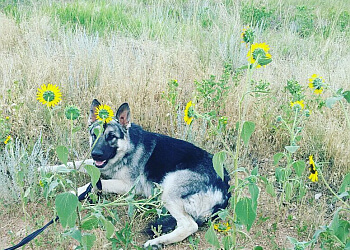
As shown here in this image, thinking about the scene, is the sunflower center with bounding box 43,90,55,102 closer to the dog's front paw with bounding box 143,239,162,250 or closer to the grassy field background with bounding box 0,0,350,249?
the grassy field background with bounding box 0,0,350,249

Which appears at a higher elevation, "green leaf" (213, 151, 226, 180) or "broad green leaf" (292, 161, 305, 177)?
"green leaf" (213, 151, 226, 180)

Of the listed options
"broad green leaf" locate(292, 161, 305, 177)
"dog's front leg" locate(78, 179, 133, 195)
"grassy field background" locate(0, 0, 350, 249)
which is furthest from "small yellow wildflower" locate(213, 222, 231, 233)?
"dog's front leg" locate(78, 179, 133, 195)

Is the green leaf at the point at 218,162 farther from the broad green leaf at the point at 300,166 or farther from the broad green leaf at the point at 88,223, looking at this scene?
the broad green leaf at the point at 300,166

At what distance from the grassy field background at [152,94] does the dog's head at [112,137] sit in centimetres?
49

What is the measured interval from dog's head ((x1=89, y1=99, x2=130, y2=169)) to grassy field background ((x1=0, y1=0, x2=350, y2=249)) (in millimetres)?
492

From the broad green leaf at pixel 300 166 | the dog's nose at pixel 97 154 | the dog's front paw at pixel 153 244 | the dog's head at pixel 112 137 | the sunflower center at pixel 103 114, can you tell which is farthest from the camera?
the dog's head at pixel 112 137

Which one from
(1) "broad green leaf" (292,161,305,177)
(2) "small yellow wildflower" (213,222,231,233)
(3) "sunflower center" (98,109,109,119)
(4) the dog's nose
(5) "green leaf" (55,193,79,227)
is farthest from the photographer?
(4) the dog's nose

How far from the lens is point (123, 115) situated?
344 centimetres

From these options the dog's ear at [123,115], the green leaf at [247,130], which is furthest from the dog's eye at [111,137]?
the green leaf at [247,130]

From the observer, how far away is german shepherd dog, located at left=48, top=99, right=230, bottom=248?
3.20m

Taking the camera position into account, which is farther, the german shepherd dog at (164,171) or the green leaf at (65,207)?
the german shepherd dog at (164,171)

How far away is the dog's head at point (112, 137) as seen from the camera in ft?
10.9

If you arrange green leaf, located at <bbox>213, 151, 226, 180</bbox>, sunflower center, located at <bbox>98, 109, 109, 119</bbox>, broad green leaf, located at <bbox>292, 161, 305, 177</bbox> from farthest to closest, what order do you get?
broad green leaf, located at <bbox>292, 161, 305, 177</bbox> → sunflower center, located at <bbox>98, 109, 109, 119</bbox> → green leaf, located at <bbox>213, 151, 226, 180</bbox>

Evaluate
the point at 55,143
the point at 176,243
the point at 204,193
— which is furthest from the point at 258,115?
the point at 55,143
